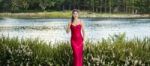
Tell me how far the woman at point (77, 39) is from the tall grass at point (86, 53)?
0.88 metres

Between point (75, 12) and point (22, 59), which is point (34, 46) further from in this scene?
point (75, 12)

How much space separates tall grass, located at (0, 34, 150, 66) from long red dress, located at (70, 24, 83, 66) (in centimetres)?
85

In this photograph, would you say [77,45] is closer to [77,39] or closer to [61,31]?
[77,39]

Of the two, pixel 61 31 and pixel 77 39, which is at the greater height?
pixel 77 39

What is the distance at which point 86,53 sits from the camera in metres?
18.4

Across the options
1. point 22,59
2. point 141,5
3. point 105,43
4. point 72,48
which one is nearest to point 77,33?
point 72,48

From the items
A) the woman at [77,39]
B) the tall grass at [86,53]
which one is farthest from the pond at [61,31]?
the woman at [77,39]

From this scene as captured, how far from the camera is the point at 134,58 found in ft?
58.3

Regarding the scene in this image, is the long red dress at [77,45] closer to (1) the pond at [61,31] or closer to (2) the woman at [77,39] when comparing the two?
(2) the woman at [77,39]

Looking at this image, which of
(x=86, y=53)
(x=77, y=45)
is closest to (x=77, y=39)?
(x=77, y=45)

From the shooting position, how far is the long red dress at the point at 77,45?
17.1 meters

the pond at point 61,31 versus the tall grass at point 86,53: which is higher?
the tall grass at point 86,53

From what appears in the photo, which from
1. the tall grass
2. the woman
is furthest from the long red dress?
the tall grass

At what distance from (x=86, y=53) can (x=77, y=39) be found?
49.9 inches
